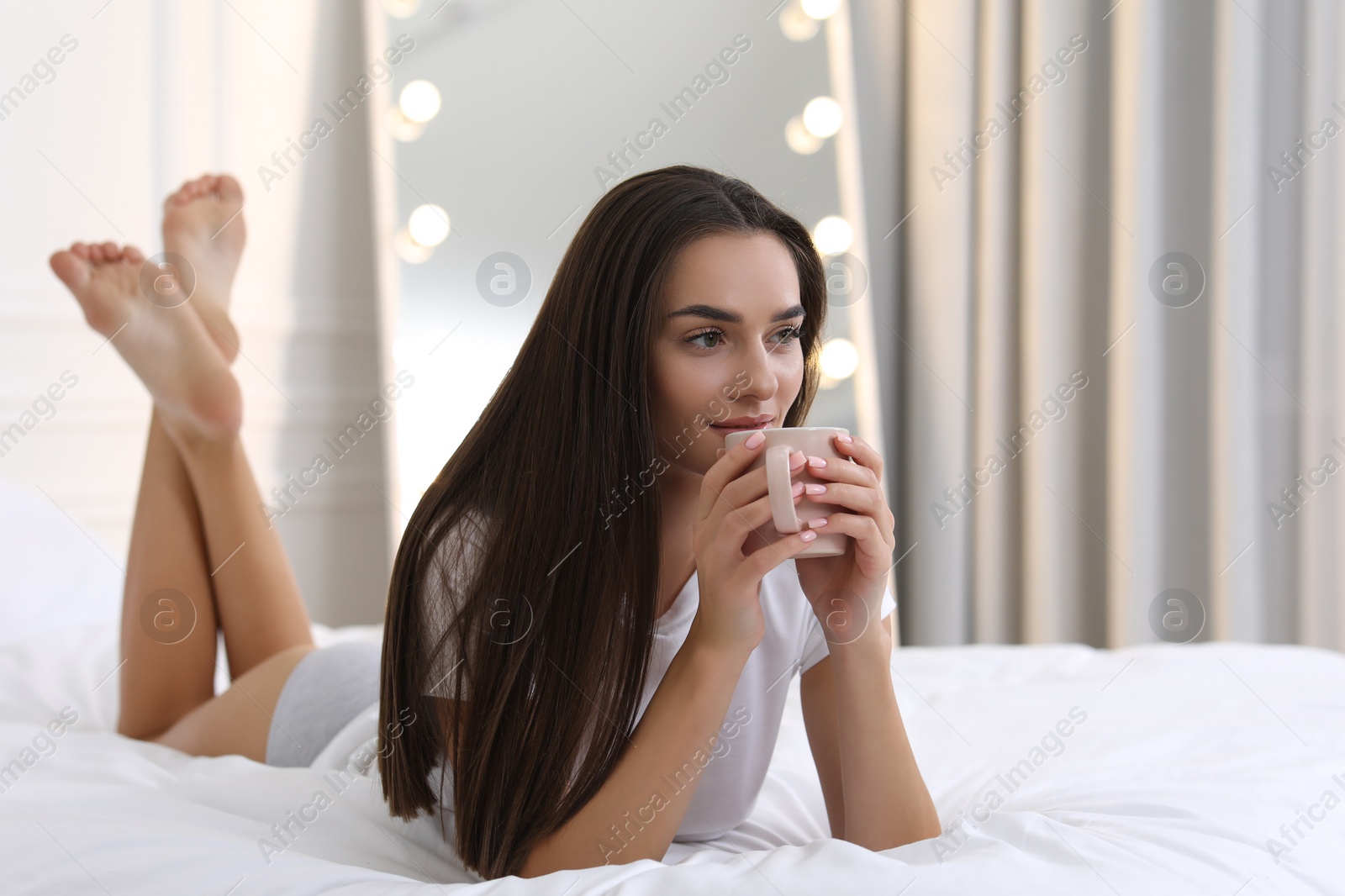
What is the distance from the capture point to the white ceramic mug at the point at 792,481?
Answer: 2.57 feet

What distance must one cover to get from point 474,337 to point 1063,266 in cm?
151

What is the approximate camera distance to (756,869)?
2.29ft

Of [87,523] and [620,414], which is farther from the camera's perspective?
[87,523]

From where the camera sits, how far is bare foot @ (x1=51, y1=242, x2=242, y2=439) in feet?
4.96

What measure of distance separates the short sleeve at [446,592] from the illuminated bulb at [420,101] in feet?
6.63

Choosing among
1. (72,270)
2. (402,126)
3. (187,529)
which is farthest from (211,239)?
(402,126)

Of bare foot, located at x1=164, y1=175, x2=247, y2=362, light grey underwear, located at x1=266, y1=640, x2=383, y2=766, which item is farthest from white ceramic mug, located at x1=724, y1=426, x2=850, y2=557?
bare foot, located at x1=164, y1=175, x2=247, y2=362

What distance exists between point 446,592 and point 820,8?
7.96ft

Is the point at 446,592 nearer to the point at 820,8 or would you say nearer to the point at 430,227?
the point at 430,227

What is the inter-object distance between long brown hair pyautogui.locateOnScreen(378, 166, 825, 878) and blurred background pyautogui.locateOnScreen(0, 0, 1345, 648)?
5.45 ft

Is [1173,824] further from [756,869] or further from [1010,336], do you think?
[1010,336]

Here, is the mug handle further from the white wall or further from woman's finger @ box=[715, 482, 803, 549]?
the white wall

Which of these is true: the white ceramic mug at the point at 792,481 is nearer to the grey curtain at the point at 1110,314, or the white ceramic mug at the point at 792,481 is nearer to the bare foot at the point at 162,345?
the bare foot at the point at 162,345

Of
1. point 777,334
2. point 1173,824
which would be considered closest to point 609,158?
point 777,334
